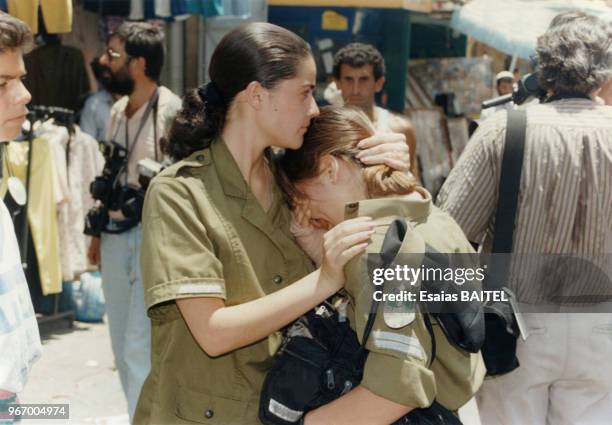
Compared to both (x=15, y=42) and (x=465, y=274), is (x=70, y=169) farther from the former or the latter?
(x=465, y=274)

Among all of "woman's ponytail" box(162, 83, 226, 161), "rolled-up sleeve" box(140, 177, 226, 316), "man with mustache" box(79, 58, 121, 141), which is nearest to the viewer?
"rolled-up sleeve" box(140, 177, 226, 316)

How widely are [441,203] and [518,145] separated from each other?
0.37 metres

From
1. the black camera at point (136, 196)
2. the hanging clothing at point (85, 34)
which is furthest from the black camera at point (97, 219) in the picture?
the hanging clothing at point (85, 34)

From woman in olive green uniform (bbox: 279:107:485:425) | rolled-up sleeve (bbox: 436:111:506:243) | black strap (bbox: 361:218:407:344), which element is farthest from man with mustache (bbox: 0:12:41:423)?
rolled-up sleeve (bbox: 436:111:506:243)

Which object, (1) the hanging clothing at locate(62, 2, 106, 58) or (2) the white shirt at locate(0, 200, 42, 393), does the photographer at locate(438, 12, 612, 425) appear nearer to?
(2) the white shirt at locate(0, 200, 42, 393)

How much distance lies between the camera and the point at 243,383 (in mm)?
2186

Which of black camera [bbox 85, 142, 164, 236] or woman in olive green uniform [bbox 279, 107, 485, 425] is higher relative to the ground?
woman in olive green uniform [bbox 279, 107, 485, 425]

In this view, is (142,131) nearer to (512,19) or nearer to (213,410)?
(213,410)

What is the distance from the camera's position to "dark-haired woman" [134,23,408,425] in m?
2.04

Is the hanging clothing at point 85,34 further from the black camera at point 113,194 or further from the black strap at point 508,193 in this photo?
the black strap at point 508,193

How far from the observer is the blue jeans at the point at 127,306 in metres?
4.16

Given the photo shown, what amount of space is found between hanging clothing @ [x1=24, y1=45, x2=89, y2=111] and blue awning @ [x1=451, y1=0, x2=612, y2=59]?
149 inches

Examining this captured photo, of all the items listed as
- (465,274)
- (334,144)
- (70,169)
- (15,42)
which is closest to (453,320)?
(465,274)

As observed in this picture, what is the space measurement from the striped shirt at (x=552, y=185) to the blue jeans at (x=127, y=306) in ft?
6.29
